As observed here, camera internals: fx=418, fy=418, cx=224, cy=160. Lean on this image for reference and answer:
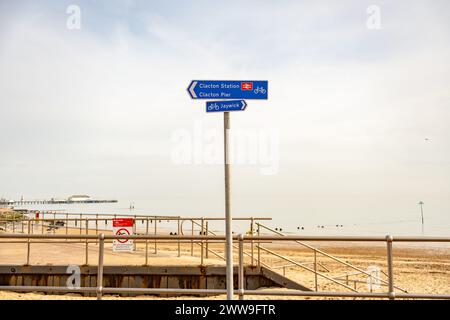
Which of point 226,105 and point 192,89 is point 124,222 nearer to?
point 192,89

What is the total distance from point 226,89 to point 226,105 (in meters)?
0.22

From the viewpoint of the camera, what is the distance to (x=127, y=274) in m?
11.2

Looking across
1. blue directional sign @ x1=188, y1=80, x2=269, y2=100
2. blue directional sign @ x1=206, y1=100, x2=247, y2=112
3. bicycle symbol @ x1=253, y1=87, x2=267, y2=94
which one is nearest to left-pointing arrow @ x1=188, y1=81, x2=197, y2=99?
blue directional sign @ x1=188, y1=80, x2=269, y2=100

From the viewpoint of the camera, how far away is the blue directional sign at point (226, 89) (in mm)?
5652

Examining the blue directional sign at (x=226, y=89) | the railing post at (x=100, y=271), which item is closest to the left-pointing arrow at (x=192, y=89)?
the blue directional sign at (x=226, y=89)

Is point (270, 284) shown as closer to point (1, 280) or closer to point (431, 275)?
point (1, 280)

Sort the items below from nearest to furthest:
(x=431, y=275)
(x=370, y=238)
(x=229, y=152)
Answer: (x=229, y=152) → (x=370, y=238) → (x=431, y=275)

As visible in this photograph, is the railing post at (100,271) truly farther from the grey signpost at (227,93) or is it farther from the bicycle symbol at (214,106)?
the bicycle symbol at (214,106)

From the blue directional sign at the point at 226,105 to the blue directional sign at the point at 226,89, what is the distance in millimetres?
69

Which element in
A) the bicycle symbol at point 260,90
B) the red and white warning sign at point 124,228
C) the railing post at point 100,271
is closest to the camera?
the bicycle symbol at point 260,90

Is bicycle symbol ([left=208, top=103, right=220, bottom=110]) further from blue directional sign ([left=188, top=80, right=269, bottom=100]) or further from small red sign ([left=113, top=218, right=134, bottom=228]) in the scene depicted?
small red sign ([left=113, top=218, right=134, bottom=228])
